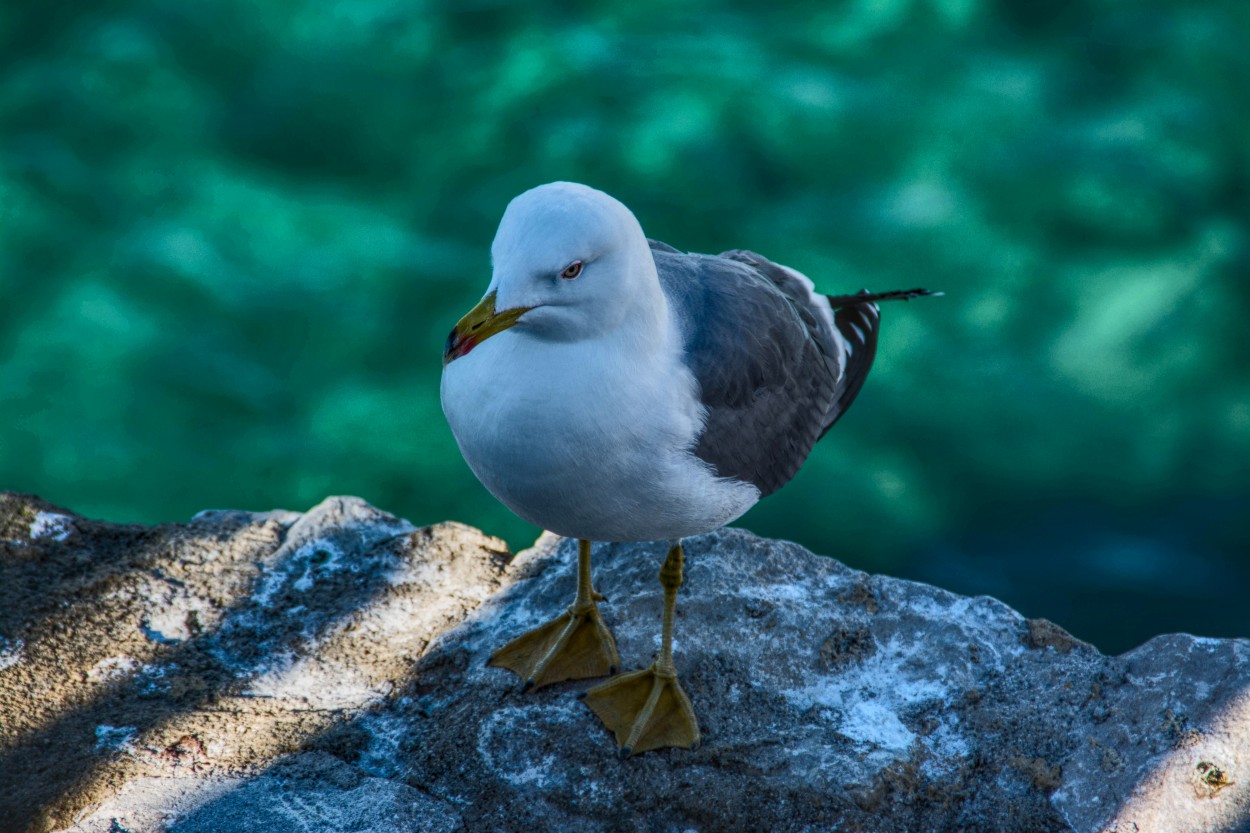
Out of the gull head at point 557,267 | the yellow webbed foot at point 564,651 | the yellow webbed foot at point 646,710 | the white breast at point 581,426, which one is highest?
the gull head at point 557,267

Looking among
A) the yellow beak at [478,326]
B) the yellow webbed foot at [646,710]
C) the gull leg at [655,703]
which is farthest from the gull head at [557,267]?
the yellow webbed foot at [646,710]

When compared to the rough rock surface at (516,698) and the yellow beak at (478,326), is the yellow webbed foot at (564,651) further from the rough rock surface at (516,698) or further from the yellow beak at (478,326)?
the yellow beak at (478,326)

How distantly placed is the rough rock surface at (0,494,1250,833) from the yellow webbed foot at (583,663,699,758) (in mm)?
48

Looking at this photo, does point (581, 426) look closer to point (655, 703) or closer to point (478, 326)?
point (478, 326)

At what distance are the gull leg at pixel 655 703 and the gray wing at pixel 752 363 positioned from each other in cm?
38

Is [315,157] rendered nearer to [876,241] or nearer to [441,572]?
[876,241]

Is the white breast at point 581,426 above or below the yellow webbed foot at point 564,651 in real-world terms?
above

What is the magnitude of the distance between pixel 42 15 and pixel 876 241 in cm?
474

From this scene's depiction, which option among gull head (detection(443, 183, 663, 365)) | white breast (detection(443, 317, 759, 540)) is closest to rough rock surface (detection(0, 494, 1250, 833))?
white breast (detection(443, 317, 759, 540))

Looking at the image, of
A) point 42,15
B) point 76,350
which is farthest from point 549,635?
point 42,15

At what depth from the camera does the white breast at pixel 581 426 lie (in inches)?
107

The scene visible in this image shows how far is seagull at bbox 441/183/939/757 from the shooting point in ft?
8.41

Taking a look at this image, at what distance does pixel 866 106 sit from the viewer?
7121 millimetres

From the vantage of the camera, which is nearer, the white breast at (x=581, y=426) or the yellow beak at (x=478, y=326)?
the yellow beak at (x=478, y=326)
